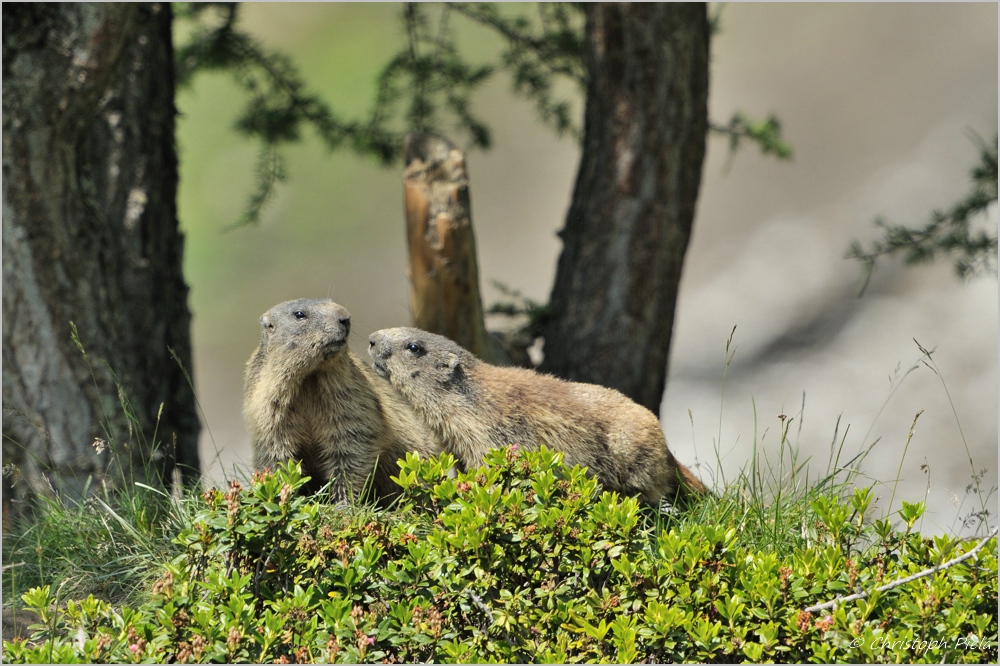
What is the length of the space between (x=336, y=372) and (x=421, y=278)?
1.83 metres

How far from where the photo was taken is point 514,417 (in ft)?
15.1

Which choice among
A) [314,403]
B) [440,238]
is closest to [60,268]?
[314,403]

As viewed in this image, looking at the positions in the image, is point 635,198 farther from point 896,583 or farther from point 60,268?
point 896,583

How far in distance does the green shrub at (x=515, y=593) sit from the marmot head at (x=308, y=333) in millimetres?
920

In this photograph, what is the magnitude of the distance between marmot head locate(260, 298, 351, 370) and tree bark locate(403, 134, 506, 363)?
1.74m

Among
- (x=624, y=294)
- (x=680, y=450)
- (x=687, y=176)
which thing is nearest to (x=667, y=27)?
(x=687, y=176)

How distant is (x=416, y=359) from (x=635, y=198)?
9.27 ft

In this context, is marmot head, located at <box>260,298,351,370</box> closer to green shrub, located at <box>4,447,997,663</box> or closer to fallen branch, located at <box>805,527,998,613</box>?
green shrub, located at <box>4,447,997,663</box>

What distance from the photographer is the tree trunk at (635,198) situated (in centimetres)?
677

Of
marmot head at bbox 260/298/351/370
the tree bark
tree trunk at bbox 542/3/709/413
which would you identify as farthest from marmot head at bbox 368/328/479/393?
tree trunk at bbox 542/3/709/413

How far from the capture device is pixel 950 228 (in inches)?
275

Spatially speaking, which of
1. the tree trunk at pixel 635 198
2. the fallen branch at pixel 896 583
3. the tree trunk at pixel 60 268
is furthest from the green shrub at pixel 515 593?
the tree trunk at pixel 635 198

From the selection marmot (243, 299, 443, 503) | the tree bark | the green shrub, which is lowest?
the green shrub

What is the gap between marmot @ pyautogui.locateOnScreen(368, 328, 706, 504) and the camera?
180 inches
